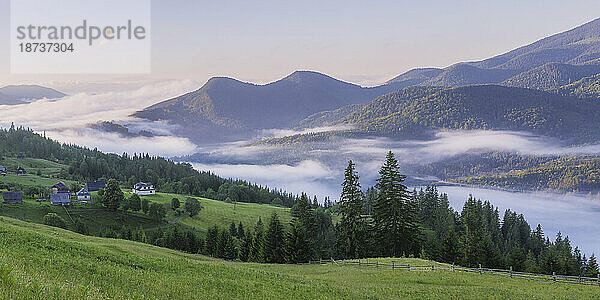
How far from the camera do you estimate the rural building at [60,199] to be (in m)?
108

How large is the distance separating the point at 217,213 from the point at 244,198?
5981cm

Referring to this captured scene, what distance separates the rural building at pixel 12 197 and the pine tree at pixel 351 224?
90.6 m

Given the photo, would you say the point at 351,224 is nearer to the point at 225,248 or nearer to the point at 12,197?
the point at 225,248

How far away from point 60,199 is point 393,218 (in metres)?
98.3

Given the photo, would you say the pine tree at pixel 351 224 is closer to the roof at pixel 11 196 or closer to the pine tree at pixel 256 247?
the pine tree at pixel 256 247

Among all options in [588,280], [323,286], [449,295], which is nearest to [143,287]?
[323,286]

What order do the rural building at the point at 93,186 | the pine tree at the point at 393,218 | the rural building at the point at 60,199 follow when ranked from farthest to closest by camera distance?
the rural building at the point at 93,186 → the rural building at the point at 60,199 → the pine tree at the point at 393,218

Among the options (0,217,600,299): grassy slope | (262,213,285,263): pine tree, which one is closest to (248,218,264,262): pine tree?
(262,213,285,263): pine tree

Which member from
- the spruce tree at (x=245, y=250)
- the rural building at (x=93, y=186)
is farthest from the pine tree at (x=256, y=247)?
the rural building at (x=93, y=186)

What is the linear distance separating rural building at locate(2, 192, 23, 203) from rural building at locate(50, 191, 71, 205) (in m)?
7.71

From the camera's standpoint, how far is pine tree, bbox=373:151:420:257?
6131 centimetres

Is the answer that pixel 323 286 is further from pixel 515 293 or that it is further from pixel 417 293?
pixel 515 293

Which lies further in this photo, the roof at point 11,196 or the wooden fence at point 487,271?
the roof at point 11,196

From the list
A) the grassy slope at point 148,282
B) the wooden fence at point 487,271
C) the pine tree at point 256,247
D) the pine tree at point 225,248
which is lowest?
the pine tree at point 225,248
